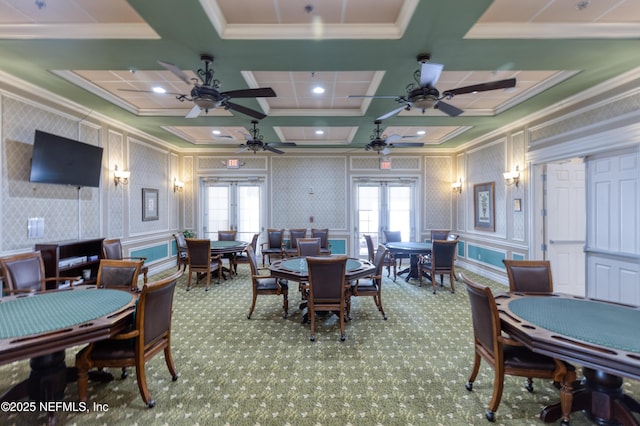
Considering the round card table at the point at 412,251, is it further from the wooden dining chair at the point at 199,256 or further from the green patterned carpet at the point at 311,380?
the wooden dining chair at the point at 199,256

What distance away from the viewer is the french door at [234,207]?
802 centimetres

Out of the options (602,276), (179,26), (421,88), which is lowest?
(602,276)

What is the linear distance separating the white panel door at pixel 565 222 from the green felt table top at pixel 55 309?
6.14 m

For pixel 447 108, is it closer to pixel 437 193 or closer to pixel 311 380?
pixel 311 380

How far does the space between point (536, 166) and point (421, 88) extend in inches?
136

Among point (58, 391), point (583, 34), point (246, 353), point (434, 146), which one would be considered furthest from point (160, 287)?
point (434, 146)

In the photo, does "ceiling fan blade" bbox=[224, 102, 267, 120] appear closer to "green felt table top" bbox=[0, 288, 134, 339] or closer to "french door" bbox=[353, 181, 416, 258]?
"green felt table top" bbox=[0, 288, 134, 339]

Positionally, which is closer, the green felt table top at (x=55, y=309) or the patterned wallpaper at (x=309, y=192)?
the green felt table top at (x=55, y=309)

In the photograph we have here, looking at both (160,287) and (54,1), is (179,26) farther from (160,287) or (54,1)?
(160,287)

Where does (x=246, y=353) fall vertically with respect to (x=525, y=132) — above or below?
below

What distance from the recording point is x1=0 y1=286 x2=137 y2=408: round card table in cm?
164

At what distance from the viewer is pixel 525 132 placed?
5.23 meters

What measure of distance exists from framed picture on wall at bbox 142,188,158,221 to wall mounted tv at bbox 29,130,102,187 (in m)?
1.60

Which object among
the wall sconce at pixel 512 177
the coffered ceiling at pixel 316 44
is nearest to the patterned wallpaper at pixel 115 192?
the coffered ceiling at pixel 316 44
